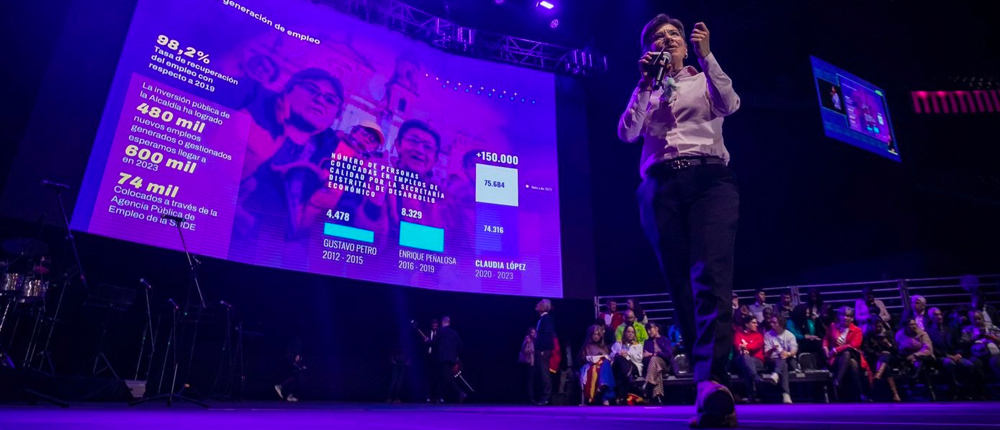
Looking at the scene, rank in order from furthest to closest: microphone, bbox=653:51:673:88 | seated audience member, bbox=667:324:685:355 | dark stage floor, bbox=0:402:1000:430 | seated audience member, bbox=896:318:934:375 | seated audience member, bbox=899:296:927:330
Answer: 1. seated audience member, bbox=667:324:685:355
2. seated audience member, bbox=899:296:927:330
3. seated audience member, bbox=896:318:934:375
4. microphone, bbox=653:51:673:88
5. dark stage floor, bbox=0:402:1000:430

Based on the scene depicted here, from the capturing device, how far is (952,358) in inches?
242

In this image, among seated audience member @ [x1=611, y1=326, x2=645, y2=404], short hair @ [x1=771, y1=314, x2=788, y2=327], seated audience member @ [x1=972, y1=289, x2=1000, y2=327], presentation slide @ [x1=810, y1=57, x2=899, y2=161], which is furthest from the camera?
presentation slide @ [x1=810, y1=57, x2=899, y2=161]

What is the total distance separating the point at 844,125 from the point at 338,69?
774cm

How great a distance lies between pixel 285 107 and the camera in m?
6.47

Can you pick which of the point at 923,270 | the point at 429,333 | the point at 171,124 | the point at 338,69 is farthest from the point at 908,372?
the point at 171,124

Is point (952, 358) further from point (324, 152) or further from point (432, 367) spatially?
point (324, 152)

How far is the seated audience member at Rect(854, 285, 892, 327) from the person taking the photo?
690 cm

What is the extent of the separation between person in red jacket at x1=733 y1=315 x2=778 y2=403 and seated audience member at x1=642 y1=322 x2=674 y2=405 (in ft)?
2.86

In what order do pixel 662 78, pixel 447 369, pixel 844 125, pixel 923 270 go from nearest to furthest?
pixel 662 78, pixel 447 369, pixel 844 125, pixel 923 270

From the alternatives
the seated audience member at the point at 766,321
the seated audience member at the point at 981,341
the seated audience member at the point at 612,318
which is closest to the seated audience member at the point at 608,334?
the seated audience member at the point at 612,318

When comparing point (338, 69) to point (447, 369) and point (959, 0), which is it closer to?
point (447, 369)

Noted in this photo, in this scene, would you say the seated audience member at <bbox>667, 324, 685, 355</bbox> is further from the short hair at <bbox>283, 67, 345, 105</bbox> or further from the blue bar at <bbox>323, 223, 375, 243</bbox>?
the short hair at <bbox>283, 67, 345, 105</bbox>

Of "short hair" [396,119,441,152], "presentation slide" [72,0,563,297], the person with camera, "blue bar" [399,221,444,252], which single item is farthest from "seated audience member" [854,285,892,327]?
the person with camera

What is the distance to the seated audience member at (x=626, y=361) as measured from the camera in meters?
7.05
